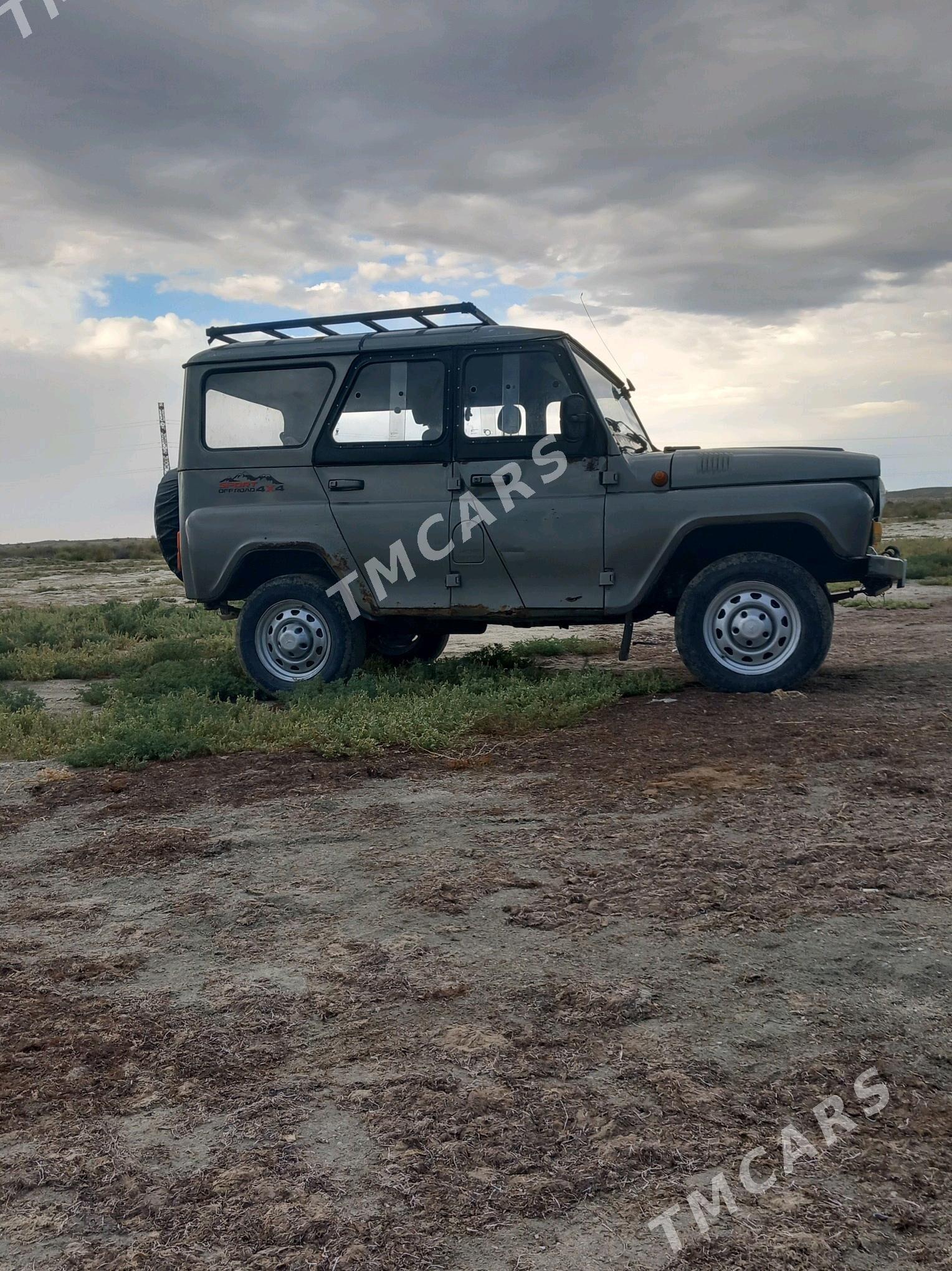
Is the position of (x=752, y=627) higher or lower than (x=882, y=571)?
lower

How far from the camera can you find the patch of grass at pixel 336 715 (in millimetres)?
6188

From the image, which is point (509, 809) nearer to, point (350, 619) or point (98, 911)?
point (98, 911)

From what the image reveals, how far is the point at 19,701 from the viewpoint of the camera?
26.6ft

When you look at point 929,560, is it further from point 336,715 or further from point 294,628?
point 336,715

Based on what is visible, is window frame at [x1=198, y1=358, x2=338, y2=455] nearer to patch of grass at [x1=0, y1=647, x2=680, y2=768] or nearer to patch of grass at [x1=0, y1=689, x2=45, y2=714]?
patch of grass at [x1=0, y1=647, x2=680, y2=768]

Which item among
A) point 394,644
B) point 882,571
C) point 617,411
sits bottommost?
point 394,644

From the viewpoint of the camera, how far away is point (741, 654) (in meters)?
7.03

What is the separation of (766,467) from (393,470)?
255cm

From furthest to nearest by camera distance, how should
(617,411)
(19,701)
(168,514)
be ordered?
(168,514)
(19,701)
(617,411)

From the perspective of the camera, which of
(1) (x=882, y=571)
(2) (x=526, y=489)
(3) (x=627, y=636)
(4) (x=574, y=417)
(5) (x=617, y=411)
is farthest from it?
(5) (x=617, y=411)

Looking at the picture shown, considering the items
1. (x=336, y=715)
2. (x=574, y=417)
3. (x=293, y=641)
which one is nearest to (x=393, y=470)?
Answer: (x=574, y=417)

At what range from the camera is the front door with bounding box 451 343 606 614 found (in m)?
7.09

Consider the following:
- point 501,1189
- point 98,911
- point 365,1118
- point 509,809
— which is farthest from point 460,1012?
point 509,809

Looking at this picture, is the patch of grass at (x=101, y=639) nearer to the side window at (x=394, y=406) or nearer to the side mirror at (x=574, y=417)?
the side window at (x=394, y=406)
